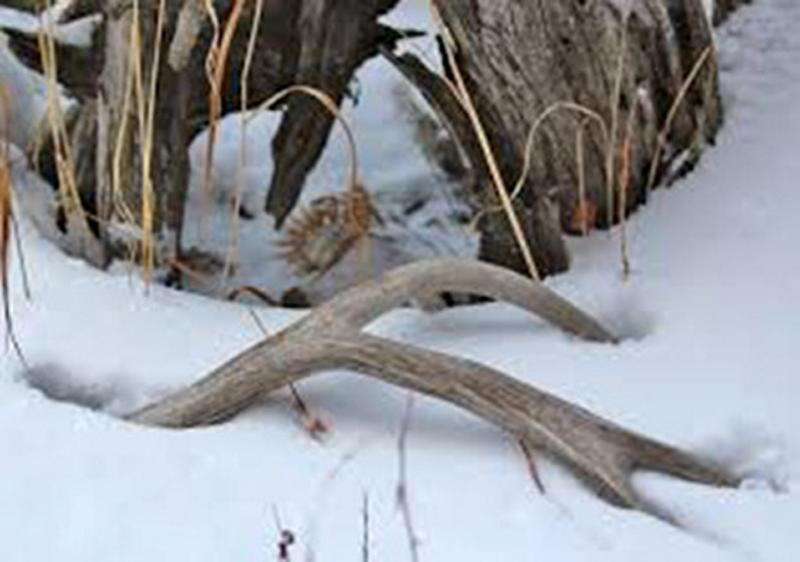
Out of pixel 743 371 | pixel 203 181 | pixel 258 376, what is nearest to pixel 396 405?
pixel 258 376

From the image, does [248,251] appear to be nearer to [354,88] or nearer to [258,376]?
[354,88]

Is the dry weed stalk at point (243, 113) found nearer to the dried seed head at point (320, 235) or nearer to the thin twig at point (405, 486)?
the dried seed head at point (320, 235)

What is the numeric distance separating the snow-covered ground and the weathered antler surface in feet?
0.07

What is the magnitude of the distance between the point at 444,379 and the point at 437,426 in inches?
1.9

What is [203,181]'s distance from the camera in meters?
1.79

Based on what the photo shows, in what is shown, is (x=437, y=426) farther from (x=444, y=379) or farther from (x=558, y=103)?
(x=558, y=103)

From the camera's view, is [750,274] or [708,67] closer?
[750,274]

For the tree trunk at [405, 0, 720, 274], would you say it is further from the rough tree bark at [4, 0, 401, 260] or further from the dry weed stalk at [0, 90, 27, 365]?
the dry weed stalk at [0, 90, 27, 365]

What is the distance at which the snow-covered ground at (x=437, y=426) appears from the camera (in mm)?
1191

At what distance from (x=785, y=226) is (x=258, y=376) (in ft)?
2.05

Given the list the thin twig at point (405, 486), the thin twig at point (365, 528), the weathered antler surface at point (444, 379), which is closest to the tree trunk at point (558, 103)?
the weathered antler surface at point (444, 379)

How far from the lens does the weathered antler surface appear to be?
125cm

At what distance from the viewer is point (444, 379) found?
50.5 inches

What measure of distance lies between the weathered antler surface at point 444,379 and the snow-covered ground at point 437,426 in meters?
0.02
